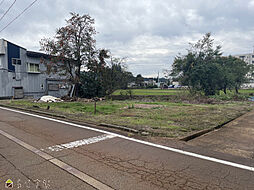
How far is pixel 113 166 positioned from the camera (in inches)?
164

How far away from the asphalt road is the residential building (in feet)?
63.0

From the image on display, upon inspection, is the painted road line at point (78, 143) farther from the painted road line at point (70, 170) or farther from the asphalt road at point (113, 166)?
the painted road line at point (70, 170)

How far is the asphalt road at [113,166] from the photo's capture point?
136 inches

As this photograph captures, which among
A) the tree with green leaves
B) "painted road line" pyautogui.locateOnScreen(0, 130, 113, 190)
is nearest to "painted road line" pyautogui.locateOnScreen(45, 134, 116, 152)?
"painted road line" pyautogui.locateOnScreen(0, 130, 113, 190)

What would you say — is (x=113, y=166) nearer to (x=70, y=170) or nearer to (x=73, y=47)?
(x=70, y=170)

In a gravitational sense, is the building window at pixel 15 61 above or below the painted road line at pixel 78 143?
above

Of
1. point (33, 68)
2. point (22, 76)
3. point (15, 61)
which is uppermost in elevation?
point (15, 61)

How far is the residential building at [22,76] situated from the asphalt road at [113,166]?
63.0ft

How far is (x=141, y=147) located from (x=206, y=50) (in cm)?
2476

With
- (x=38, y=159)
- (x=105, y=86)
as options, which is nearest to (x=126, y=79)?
(x=105, y=86)

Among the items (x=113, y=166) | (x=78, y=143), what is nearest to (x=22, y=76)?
(x=78, y=143)

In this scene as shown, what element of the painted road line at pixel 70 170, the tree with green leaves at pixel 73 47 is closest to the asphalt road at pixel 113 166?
the painted road line at pixel 70 170

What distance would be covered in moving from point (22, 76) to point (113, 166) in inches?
1015

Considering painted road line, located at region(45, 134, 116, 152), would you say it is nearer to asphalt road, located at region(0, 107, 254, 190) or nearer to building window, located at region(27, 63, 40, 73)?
A: asphalt road, located at region(0, 107, 254, 190)
